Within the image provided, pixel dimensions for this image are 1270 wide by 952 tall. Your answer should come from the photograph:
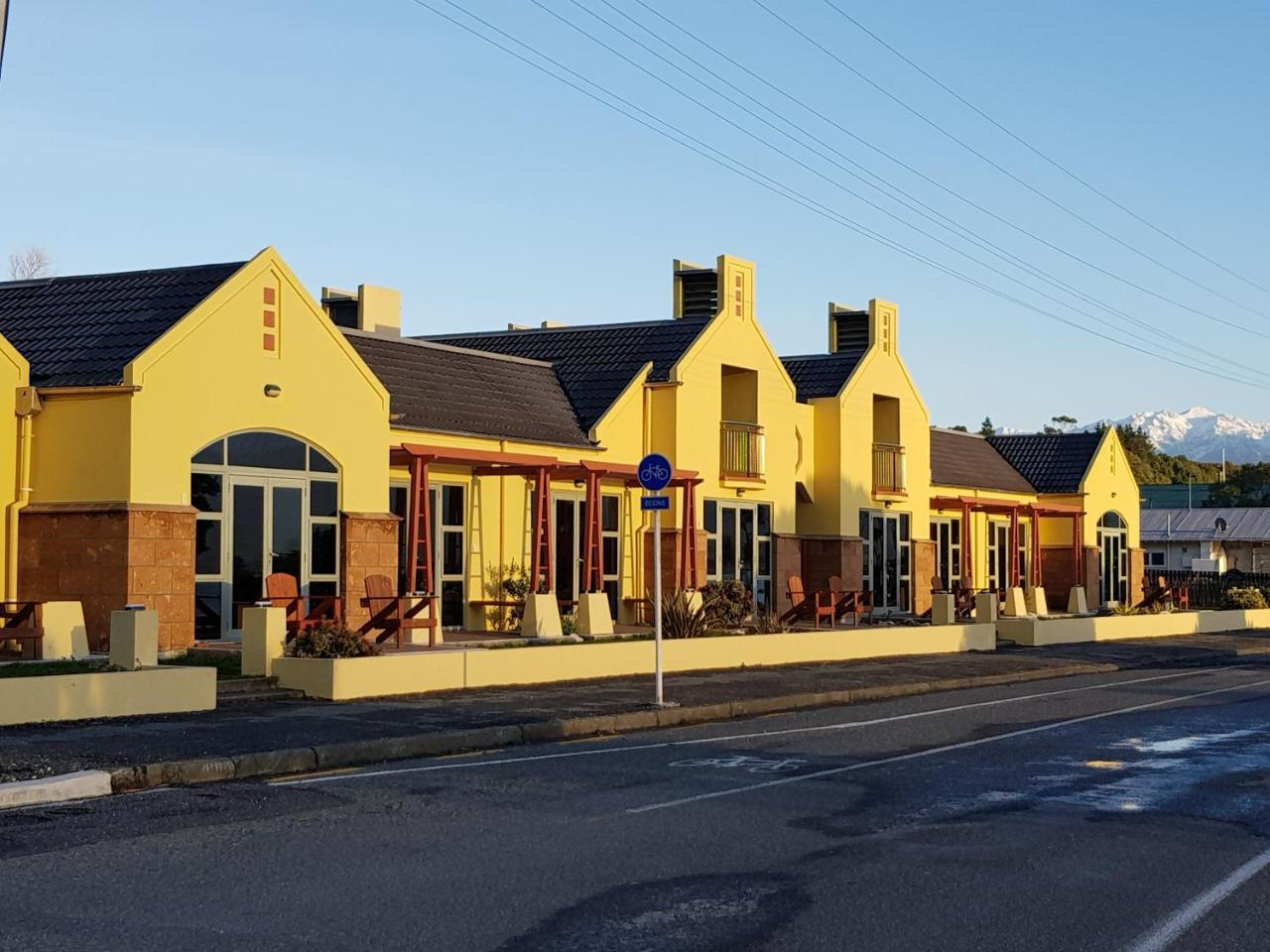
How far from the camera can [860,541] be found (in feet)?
131

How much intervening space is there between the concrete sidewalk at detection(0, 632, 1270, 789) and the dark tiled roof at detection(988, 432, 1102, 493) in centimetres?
→ 2681

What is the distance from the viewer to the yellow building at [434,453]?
21750 mm

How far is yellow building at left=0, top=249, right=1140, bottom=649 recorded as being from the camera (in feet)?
71.4

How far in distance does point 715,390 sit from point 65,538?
16511mm

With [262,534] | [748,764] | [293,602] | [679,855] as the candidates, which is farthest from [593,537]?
[679,855]

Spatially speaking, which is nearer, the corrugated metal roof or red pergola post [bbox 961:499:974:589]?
red pergola post [bbox 961:499:974:589]

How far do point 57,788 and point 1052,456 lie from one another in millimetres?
45683

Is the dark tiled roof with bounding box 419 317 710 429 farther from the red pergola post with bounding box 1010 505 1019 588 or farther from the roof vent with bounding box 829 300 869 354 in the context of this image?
the red pergola post with bounding box 1010 505 1019 588

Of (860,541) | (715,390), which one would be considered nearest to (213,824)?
(715,390)

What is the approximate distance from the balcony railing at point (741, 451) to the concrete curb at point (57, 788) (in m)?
23.5

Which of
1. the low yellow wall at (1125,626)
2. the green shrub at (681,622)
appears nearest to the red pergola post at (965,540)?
the low yellow wall at (1125,626)

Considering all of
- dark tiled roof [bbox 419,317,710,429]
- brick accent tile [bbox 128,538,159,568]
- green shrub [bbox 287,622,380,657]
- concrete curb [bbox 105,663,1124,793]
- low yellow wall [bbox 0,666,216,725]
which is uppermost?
dark tiled roof [bbox 419,317,710,429]

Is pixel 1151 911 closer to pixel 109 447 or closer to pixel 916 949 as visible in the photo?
pixel 916 949

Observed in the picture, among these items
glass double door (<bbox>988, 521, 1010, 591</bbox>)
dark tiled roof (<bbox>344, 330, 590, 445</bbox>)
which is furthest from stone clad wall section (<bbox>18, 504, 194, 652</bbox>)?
glass double door (<bbox>988, 521, 1010, 591</bbox>)
